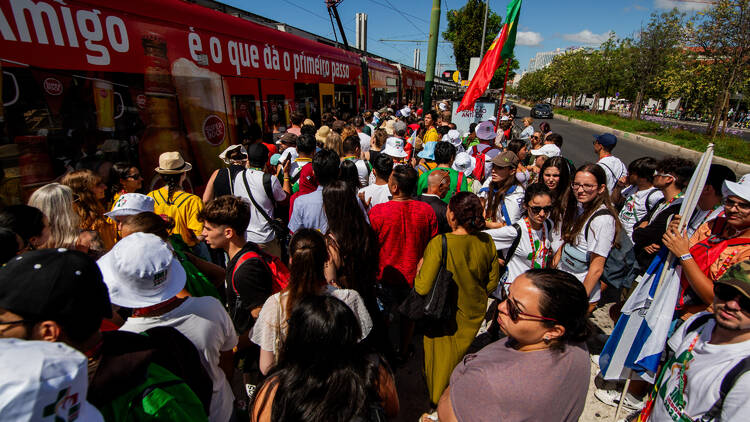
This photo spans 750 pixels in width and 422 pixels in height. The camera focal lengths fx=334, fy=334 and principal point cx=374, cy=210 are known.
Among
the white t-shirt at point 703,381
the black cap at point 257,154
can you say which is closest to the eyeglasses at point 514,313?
the white t-shirt at point 703,381

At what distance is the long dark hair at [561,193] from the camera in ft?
9.30

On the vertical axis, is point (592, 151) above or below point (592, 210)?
below

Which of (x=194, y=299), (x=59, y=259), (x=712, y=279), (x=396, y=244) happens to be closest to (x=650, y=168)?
(x=712, y=279)

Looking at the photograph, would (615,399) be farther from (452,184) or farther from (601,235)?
(452,184)

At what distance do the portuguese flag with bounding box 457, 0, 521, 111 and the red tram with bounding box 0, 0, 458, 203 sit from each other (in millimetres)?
3547

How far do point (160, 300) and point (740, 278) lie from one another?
8.21ft

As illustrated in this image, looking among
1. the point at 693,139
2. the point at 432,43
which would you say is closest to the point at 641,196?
the point at 432,43

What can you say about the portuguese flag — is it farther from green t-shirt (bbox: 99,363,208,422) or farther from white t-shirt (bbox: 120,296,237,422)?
green t-shirt (bbox: 99,363,208,422)

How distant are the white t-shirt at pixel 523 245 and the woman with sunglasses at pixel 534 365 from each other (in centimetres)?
130

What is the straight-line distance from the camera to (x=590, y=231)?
8.21ft

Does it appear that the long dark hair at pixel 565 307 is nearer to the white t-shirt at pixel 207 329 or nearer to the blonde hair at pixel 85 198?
the white t-shirt at pixel 207 329

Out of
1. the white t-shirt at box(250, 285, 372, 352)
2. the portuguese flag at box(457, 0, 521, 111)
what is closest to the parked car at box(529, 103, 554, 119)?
the portuguese flag at box(457, 0, 521, 111)

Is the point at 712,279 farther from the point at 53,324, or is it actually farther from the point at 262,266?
the point at 53,324

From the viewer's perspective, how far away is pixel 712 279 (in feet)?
6.50
